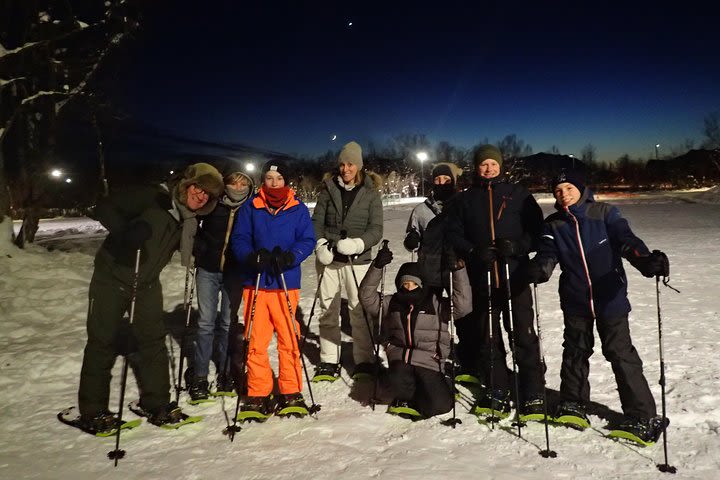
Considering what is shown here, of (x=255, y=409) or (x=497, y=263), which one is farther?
(x=497, y=263)

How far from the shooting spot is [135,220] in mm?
3789

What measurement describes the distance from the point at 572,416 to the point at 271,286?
2580mm

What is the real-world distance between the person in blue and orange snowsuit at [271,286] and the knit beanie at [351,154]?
2.36 ft

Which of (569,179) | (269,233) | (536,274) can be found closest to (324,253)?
(269,233)

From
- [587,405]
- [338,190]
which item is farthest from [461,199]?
[587,405]

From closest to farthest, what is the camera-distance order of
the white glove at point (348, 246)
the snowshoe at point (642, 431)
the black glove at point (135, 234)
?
the snowshoe at point (642, 431) → the black glove at point (135, 234) → the white glove at point (348, 246)

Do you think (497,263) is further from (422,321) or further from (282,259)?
(282,259)

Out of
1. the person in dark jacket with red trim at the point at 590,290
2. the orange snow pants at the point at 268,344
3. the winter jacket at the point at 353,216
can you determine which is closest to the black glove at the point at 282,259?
the orange snow pants at the point at 268,344

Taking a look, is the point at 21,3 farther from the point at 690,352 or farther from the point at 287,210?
the point at 690,352

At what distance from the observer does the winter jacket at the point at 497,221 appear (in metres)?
4.05

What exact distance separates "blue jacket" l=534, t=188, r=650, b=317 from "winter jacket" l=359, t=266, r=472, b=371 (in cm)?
75

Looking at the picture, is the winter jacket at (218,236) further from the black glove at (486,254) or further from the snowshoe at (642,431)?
the snowshoe at (642,431)

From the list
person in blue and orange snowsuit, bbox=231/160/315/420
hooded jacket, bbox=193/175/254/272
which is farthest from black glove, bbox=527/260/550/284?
hooded jacket, bbox=193/175/254/272

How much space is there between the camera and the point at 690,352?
5082mm
